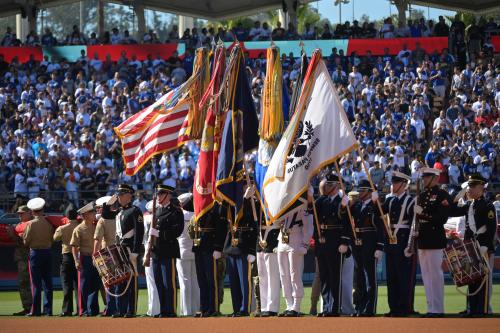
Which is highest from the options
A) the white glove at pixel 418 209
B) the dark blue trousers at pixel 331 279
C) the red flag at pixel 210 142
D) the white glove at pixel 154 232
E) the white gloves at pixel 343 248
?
the red flag at pixel 210 142

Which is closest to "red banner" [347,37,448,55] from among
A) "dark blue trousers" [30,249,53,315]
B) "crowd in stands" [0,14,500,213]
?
"crowd in stands" [0,14,500,213]

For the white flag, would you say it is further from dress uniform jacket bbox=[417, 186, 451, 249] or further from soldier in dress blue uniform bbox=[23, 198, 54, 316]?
soldier in dress blue uniform bbox=[23, 198, 54, 316]

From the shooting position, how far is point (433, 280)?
15453 millimetres

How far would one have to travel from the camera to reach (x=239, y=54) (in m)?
17.3

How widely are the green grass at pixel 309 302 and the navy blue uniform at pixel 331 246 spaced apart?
173 centimetres

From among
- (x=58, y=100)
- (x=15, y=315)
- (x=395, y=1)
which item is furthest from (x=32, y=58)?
(x=15, y=315)

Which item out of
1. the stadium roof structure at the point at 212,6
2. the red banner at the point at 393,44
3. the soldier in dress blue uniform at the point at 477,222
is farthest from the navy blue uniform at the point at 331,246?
the stadium roof structure at the point at 212,6

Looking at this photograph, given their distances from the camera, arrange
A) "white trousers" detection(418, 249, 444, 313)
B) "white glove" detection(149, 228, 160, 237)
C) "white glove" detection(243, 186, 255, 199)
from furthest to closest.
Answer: "white glove" detection(149, 228, 160, 237)
"white glove" detection(243, 186, 255, 199)
"white trousers" detection(418, 249, 444, 313)

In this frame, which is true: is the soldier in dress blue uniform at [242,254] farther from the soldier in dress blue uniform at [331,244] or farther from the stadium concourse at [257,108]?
the stadium concourse at [257,108]

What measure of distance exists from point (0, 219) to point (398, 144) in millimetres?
10646

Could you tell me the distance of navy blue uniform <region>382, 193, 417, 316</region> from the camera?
1569cm

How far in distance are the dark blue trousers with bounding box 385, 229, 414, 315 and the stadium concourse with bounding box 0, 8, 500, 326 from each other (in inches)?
374

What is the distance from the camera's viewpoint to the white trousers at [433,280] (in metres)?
15.4

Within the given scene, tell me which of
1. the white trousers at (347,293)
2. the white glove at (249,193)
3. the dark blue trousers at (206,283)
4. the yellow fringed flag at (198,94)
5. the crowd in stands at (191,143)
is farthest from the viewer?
the crowd in stands at (191,143)
